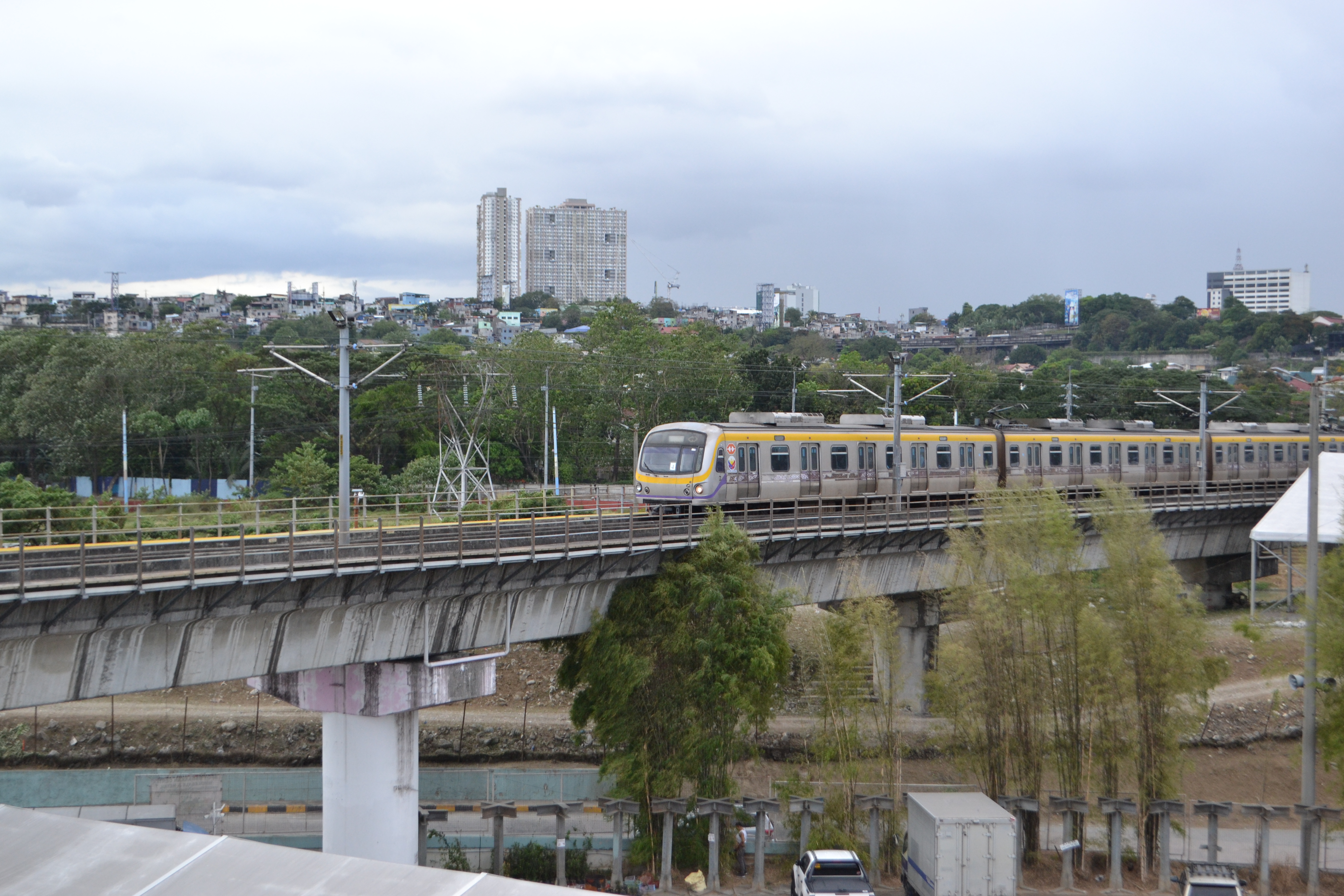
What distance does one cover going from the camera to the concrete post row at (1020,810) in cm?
2524

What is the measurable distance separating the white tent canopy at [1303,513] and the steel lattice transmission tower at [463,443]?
97.7ft

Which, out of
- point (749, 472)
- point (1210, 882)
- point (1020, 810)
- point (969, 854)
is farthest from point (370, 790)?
point (1210, 882)

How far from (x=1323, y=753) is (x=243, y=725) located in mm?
33077

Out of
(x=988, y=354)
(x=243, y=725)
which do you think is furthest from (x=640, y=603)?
(x=988, y=354)

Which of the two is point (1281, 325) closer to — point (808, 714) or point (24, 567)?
point (808, 714)

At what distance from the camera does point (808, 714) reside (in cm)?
4034

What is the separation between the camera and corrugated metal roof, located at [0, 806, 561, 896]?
43.0 feet

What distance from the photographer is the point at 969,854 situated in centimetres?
2295

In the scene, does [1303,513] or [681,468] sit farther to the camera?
[1303,513]

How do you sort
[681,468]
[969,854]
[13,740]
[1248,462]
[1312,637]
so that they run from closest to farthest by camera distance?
[969,854] < [1312,637] < [681,468] < [13,740] < [1248,462]

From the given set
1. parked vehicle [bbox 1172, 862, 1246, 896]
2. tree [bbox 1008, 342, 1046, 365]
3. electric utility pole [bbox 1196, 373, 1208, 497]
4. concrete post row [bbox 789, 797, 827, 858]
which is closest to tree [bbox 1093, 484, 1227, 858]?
parked vehicle [bbox 1172, 862, 1246, 896]

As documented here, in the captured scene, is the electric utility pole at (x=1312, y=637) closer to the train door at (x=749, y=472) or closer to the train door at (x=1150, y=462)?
the train door at (x=749, y=472)

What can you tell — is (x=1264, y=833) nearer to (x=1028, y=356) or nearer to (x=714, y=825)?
(x=714, y=825)

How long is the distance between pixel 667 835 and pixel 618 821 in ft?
3.85
